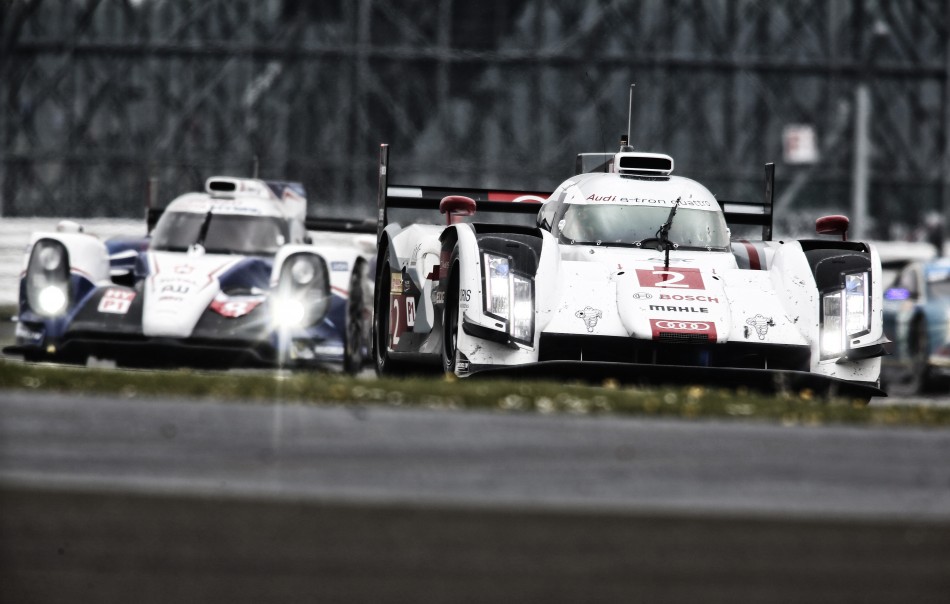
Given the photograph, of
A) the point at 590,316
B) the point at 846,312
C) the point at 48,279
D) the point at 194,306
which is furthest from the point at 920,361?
the point at 48,279

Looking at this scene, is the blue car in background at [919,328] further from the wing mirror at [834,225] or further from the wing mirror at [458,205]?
the wing mirror at [458,205]

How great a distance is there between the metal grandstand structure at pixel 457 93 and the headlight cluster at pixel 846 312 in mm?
27068

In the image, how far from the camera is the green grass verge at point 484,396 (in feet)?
23.3

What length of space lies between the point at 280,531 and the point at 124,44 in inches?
1356

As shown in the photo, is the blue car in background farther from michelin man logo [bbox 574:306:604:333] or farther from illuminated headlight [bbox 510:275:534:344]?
illuminated headlight [bbox 510:275:534:344]

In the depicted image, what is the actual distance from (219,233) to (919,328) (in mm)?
6773

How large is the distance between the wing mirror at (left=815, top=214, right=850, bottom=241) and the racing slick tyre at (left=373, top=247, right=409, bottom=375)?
297 cm

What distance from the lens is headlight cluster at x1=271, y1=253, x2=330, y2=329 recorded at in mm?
13031

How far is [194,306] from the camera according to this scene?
1292cm

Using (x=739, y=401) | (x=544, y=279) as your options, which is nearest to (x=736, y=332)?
(x=544, y=279)

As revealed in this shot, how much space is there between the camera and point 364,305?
13.8 m

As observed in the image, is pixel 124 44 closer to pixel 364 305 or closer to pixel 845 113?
pixel 845 113

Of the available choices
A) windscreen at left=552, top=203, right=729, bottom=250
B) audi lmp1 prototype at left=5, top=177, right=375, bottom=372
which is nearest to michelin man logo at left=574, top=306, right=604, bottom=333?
windscreen at left=552, top=203, right=729, bottom=250

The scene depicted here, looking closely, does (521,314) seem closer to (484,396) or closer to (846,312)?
(846,312)
